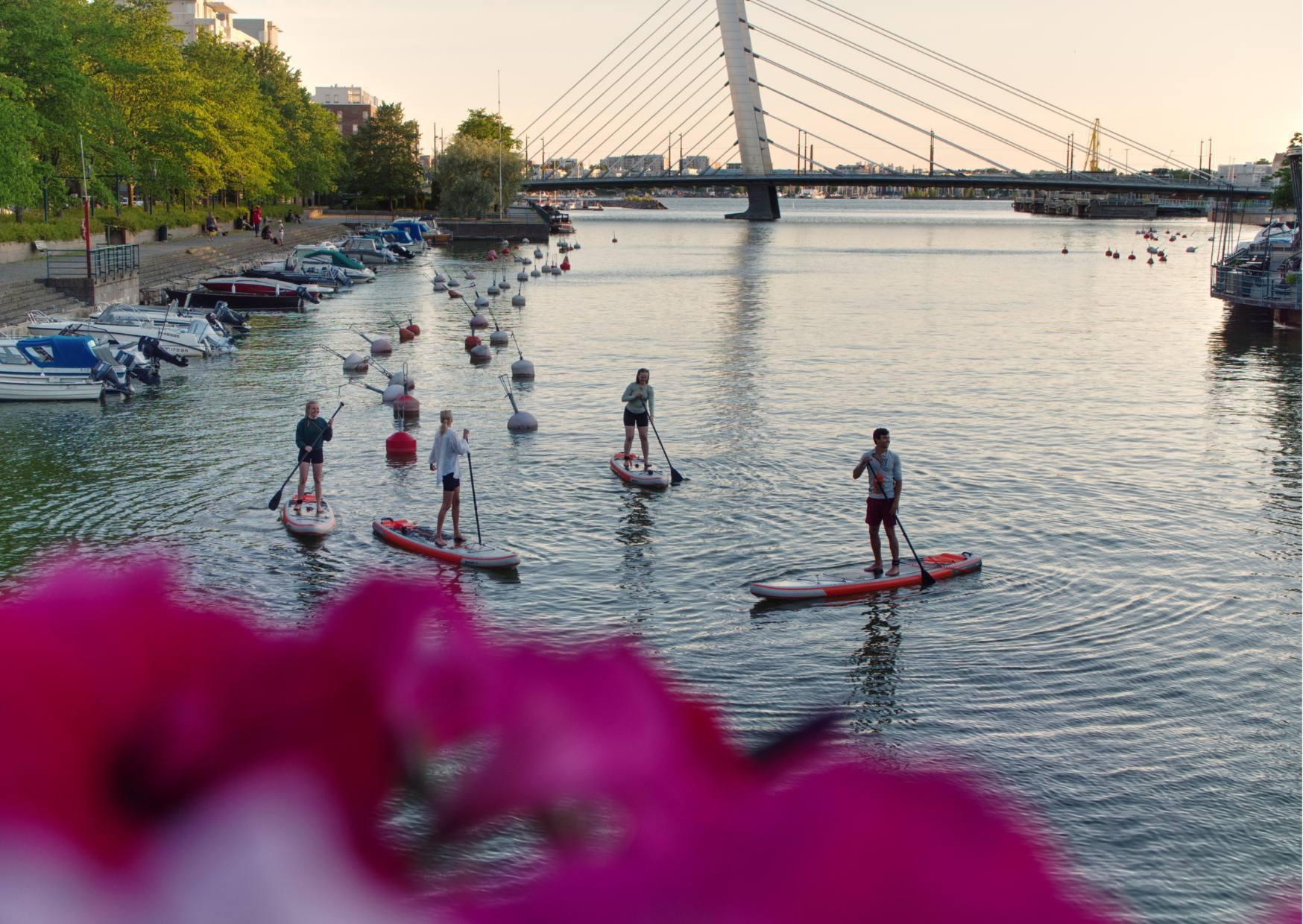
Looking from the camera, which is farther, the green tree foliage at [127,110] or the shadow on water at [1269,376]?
the green tree foliage at [127,110]

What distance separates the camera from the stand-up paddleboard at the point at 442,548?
63.2 feet

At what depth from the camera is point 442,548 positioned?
64.5ft

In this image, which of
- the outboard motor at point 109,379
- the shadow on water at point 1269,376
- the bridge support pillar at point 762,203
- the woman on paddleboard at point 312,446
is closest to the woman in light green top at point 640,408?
the woman on paddleboard at point 312,446

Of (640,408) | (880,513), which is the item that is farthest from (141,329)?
(880,513)

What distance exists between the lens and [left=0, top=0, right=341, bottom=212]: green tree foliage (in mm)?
50344

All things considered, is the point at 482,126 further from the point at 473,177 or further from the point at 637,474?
the point at 637,474

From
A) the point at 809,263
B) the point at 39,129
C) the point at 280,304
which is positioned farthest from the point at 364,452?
the point at 809,263

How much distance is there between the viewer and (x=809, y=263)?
10669 centimetres

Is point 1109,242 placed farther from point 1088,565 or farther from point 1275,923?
point 1275,923

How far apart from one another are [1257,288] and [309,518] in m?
49.8

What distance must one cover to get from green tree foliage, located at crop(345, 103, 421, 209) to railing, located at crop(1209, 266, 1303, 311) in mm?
107887

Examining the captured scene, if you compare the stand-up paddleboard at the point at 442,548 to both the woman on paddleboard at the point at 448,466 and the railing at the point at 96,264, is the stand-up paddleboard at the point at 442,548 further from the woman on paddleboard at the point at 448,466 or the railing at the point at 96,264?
the railing at the point at 96,264

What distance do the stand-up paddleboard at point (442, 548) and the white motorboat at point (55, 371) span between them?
17210 mm

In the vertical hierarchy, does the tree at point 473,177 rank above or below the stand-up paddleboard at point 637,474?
above
